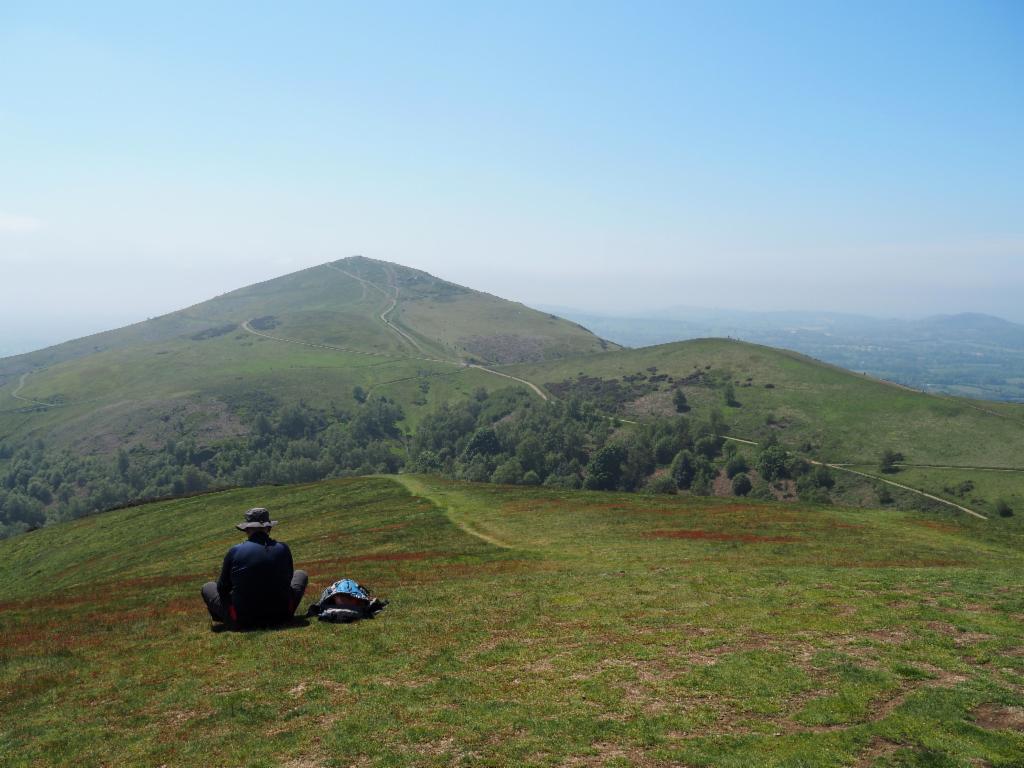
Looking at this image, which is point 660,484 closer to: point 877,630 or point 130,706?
point 877,630

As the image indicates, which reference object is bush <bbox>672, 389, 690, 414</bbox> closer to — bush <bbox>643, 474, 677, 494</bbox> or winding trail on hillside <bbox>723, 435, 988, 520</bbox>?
winding trail on hillside <bbox>723, 435, 988, 520</bbox>

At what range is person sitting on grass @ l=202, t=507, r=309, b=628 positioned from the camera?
19781 millimetres

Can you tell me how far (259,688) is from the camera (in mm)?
16875

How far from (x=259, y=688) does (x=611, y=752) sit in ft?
33.2

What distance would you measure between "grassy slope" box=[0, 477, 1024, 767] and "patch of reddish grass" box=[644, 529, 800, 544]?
1160 mm

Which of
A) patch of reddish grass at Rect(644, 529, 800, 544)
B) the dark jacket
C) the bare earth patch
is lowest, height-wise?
patch of reddish grass at Rect(644, 529, 800, 544)

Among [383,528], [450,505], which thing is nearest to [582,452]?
[450,505]

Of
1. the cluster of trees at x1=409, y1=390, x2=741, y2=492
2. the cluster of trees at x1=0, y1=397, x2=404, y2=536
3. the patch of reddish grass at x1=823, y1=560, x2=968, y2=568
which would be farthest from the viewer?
the cluster of trees at x1=0, y1=397, x2=404, y2=536

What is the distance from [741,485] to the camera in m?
133

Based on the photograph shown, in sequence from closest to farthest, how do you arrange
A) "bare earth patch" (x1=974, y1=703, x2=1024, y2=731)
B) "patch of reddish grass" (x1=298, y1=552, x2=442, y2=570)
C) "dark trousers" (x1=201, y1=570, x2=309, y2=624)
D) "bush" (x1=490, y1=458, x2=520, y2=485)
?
"bare earth patch" (x1=974, y1=703, x2=1024, y2=731) < "dark trousers" (x1=201, y1=570, x2=309, y2=624) < "patch of reddish grass" (x1=298, y1=552, x2=442, y2=570) < "bush" (x1=490, y1=458, x2=520, y2=485)

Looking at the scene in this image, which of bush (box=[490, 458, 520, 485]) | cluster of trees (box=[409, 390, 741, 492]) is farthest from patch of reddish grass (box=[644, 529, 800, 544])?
bush (box=[490, 458, 520, 485])

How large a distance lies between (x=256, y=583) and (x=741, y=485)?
128 m

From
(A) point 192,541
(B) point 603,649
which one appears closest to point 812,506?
(B) point 603,649

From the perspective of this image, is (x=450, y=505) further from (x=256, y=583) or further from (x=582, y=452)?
(x=582, y=452)
